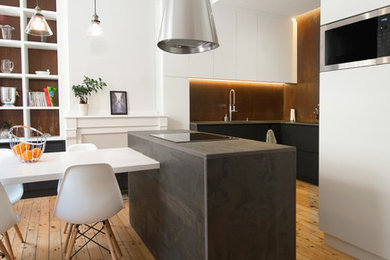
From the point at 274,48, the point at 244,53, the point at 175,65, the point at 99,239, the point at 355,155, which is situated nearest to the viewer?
the point at 355,155

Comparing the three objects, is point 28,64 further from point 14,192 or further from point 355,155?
point 355,155

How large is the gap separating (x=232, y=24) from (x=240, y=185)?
386cm

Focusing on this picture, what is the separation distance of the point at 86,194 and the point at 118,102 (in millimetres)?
2637

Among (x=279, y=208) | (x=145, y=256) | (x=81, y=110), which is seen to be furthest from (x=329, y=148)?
(x=81, y=110)

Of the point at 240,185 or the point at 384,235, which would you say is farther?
the point at 384,235

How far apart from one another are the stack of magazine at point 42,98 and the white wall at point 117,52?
0.59ft

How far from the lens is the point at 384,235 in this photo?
2.04 m

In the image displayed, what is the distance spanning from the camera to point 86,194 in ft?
6.09

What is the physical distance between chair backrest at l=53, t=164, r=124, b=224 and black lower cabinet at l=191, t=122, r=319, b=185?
2.57 m

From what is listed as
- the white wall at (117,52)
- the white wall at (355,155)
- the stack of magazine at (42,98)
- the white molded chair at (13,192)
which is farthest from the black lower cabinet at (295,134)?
the white molded chair at (13,192)

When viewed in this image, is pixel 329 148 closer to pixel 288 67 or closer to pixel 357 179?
pixel 357 179

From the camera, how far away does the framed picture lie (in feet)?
14.0

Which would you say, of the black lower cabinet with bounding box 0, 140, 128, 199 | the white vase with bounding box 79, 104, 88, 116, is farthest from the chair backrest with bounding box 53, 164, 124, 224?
the white vase with bounding box 79, 104, 88, 116

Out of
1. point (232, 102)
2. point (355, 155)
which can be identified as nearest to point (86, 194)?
point (355, 155)
